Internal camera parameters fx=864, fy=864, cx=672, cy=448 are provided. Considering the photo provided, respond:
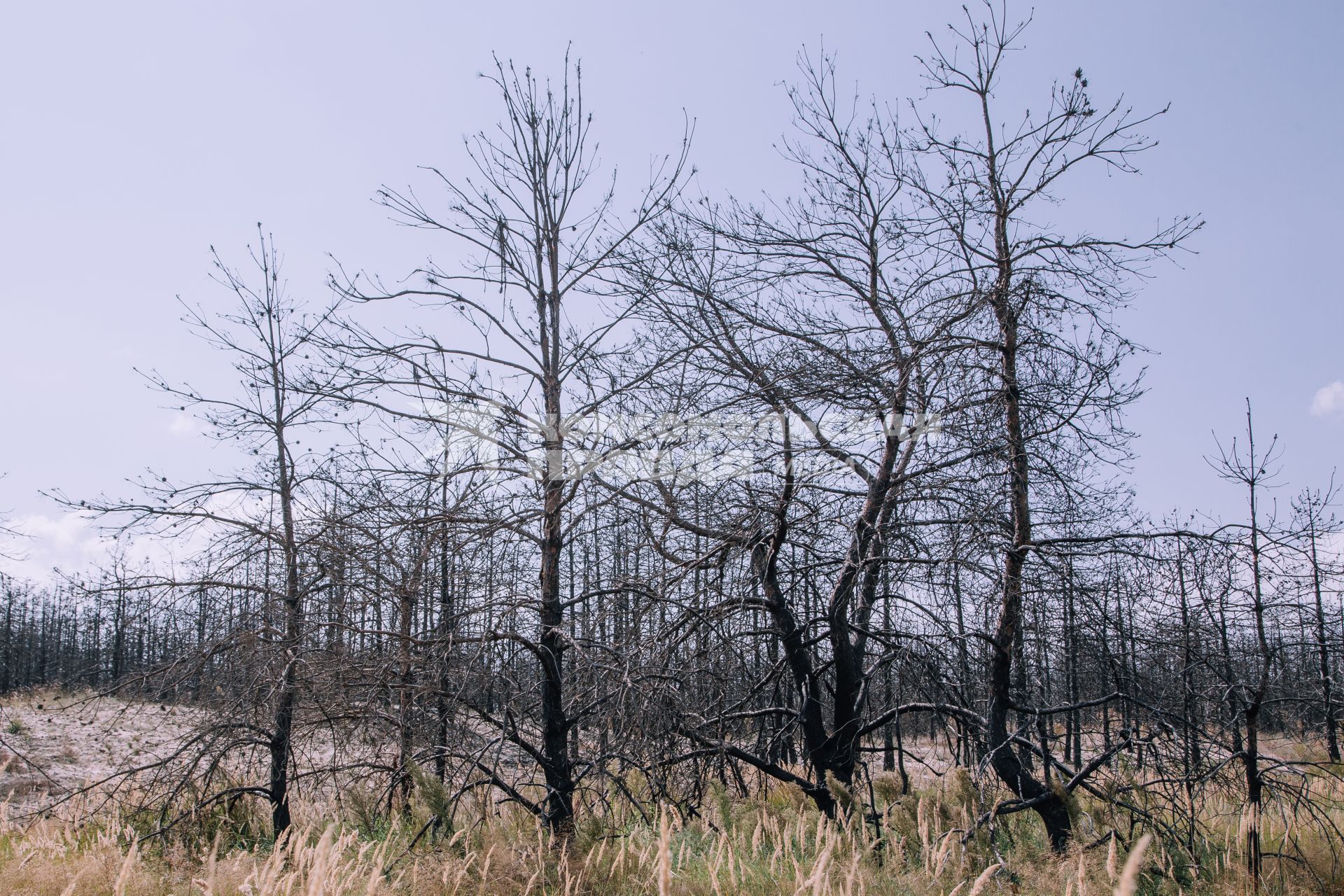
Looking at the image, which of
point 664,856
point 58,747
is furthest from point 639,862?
point 58,747

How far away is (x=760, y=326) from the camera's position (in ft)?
23.7

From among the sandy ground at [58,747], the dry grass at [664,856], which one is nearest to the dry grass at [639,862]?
the dry grass at [664,856]

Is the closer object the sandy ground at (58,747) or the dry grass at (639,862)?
the dry grass at (639,862)

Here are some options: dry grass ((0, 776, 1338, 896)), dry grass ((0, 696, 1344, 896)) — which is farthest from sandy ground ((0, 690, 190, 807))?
dry grass ((0, 776, 1338, 896))

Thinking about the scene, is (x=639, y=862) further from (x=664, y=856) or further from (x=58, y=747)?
(x=58, y=747)

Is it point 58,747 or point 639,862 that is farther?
point 58,747

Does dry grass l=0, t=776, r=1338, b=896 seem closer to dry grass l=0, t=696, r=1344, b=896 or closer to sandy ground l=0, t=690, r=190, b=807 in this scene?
dry grass l=0, t=696, r=1344, b=896

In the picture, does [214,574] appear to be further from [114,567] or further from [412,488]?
[412,488]

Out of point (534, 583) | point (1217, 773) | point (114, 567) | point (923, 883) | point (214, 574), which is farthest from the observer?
point (114, 567)

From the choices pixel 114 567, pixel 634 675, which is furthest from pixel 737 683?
pixel 114 567

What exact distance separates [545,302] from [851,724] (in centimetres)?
467

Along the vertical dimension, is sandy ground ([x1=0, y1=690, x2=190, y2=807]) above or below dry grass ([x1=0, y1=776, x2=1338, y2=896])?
below

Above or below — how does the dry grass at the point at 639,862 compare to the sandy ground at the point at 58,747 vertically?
above

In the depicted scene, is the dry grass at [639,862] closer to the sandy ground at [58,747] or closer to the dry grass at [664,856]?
the dry grass at [664,856]
